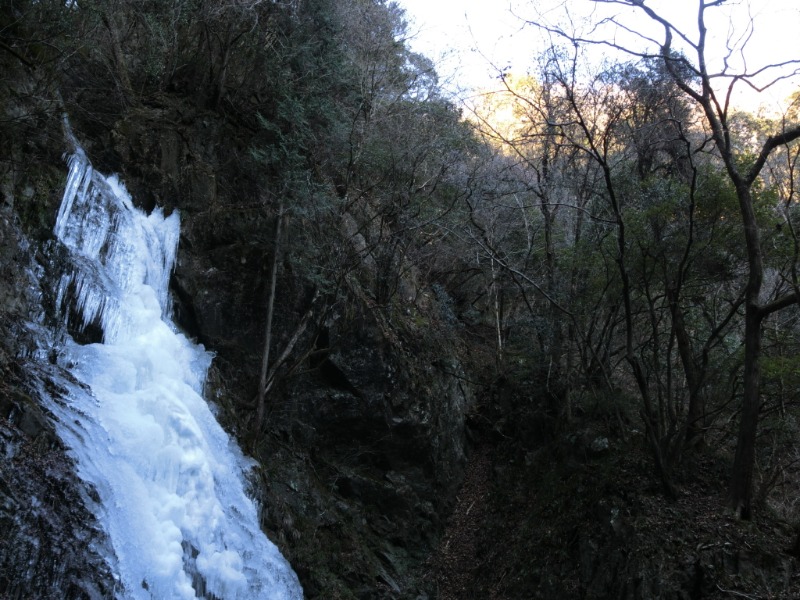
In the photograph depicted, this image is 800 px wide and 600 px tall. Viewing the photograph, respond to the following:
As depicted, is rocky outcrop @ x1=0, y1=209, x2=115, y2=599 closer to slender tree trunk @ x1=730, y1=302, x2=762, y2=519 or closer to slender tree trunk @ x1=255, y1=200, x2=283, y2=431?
slender tree trunk @ x1=255, y1=200, x2=283, y2=431

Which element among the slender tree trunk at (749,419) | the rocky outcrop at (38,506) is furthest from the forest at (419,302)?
the rocky outcrop at (38,506)

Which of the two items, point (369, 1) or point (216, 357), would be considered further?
point (369, 1)

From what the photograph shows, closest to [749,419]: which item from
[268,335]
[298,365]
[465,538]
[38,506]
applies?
[465,538]

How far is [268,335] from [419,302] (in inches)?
217

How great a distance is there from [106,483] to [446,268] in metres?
13.0

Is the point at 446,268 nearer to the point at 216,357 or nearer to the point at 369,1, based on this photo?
the point at 369,1

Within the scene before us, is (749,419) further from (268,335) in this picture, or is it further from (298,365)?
(268,335)

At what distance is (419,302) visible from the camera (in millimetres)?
15125

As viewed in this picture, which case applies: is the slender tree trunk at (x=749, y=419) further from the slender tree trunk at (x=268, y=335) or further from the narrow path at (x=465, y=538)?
the slender tree trunk at (x=268, y=335)

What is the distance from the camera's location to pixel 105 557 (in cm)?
498

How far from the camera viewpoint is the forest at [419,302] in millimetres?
7941

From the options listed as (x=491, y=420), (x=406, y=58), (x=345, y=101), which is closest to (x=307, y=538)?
(x=491, y=420)

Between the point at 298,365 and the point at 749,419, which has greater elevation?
the point at 749,419

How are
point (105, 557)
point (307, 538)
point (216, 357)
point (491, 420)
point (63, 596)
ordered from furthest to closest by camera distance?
point (491, 420) < point (216, 357) < point (307, 538) < point (105, 557) < point (63, 596)
